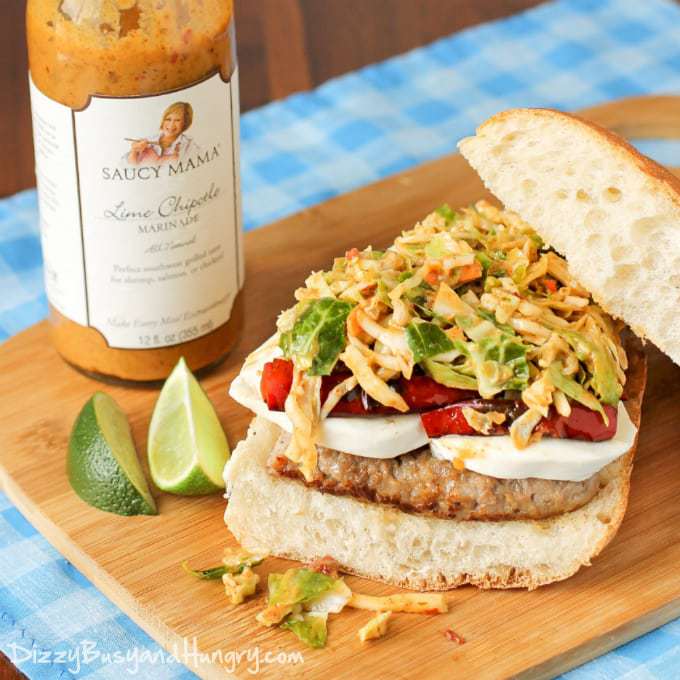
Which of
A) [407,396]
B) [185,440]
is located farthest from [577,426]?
[185,440]

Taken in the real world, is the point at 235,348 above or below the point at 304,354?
below

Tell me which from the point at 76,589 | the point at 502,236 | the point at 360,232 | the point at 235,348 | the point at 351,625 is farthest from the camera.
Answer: the point at 360,232

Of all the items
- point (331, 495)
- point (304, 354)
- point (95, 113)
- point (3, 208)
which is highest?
point (95, 113)

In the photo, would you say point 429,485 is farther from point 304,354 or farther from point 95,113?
point 95,113

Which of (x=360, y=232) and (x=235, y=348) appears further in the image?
(x=360, y=232)

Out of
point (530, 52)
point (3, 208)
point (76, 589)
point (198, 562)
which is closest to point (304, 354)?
point (198, 562)

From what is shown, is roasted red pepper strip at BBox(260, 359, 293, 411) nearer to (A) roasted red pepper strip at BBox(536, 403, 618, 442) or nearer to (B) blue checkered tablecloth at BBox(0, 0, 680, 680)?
(A) roasted red pepper strip at BBox(536, 403, 618, 442)

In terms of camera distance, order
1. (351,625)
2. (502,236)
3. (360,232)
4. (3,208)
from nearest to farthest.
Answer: (351,625), (502,236), (360,232), (3,208)

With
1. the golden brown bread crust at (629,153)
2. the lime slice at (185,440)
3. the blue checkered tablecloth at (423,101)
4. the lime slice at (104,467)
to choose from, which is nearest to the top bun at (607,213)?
the golden brown bread crust at (629,153)
